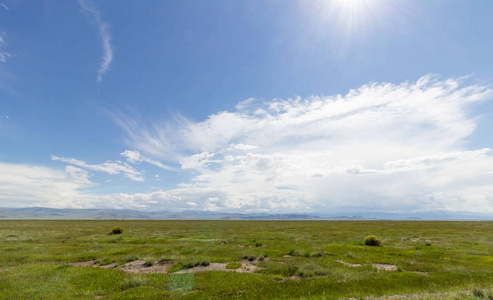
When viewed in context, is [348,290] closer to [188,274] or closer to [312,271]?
[312,271]

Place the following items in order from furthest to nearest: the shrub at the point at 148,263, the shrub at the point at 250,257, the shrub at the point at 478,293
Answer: the shrub at the point at 250,257 → the shrub at the point at 148,263 → the shrub at the point at 478,293

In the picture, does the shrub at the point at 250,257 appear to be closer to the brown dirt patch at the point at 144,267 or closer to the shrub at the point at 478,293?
the brown dirt patch at the point at 144,267

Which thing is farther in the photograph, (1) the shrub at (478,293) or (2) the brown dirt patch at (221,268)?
(2) the brown dirt patch at (221,268)

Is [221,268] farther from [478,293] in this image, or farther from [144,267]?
[478,293]

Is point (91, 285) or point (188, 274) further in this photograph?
point (188, 274)

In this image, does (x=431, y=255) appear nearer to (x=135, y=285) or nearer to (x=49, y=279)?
(x=135, y=285)

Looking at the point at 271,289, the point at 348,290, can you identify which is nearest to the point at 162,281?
the point at 271,289

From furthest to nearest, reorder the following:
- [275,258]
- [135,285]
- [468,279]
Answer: [275,258], [468,279], [135,285]

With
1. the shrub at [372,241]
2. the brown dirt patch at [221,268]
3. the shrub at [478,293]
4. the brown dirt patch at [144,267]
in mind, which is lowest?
the brown dirt patch at [144,267]

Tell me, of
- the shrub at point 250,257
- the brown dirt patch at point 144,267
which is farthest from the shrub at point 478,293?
the brown dirt patch at point 144,267

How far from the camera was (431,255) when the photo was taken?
2731 cm

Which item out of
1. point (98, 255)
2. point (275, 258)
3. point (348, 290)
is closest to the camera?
point (348, 290)

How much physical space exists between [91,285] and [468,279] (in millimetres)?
28977

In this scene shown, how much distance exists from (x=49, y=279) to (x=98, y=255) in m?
11.9
